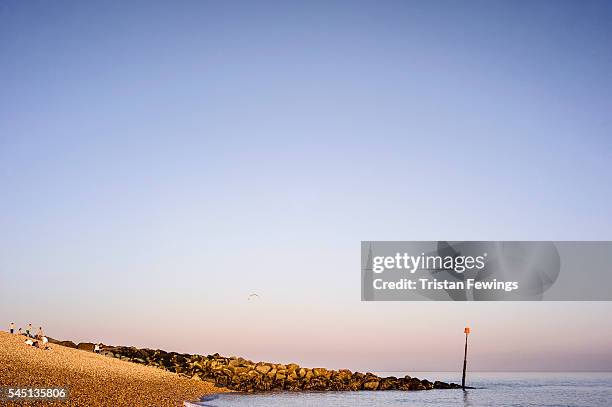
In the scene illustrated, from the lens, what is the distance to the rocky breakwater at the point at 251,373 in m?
54.8

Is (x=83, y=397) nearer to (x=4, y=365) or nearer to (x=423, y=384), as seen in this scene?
(x=4, y=365)

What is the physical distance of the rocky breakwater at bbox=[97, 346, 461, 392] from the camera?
54.8 metres

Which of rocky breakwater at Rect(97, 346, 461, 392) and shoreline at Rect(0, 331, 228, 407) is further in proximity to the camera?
rocky breakwater at Rect(97, 346, 461, 392)

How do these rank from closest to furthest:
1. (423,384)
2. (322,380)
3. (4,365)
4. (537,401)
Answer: (4,365), (537,401), (322,380), (423,384)

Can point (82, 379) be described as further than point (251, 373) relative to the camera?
No

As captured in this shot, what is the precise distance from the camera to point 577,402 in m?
57.4

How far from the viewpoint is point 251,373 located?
56.8 metres

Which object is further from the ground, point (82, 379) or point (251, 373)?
point (82, 379)

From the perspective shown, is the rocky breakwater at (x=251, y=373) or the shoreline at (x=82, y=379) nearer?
the shoreline at (x=82, y=379)

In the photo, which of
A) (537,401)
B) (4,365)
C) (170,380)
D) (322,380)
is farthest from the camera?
(322,380)

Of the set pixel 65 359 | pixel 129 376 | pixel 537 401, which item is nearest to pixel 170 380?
→ pixel 129 376

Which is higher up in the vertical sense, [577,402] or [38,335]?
[38,335]

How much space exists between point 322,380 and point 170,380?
67.5 ft

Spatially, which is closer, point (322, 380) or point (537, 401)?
point (537, 401)
